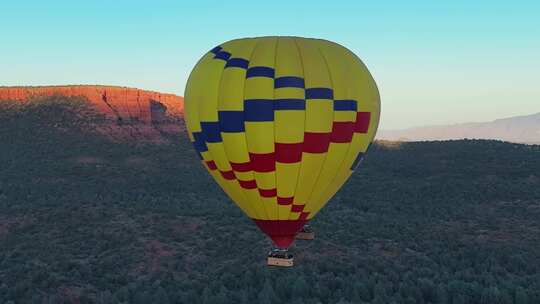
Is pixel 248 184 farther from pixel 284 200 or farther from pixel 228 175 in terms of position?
pixel 284 200

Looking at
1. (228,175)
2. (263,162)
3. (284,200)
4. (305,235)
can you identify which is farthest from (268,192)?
(305,235)

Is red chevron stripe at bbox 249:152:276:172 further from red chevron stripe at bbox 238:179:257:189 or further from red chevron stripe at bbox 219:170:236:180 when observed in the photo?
red chevron stripe at bbox 219:170:236:180

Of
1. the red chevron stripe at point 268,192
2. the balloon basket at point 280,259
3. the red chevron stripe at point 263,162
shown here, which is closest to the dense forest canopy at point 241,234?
the balloon basket at point 280,259

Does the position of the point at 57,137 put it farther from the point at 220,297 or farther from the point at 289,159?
the point at 289,159

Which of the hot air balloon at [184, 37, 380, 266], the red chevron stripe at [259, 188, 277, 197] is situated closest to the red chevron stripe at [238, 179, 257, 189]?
the hot air balloon at [184, 37, 380, 266]

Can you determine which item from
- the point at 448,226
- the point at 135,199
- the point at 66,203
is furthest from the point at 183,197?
the point at 448,226

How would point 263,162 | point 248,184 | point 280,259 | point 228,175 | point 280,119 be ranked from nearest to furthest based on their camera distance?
point 280,259 < point 280,119 < point 263,162 < point 248,184 < point 228,175
